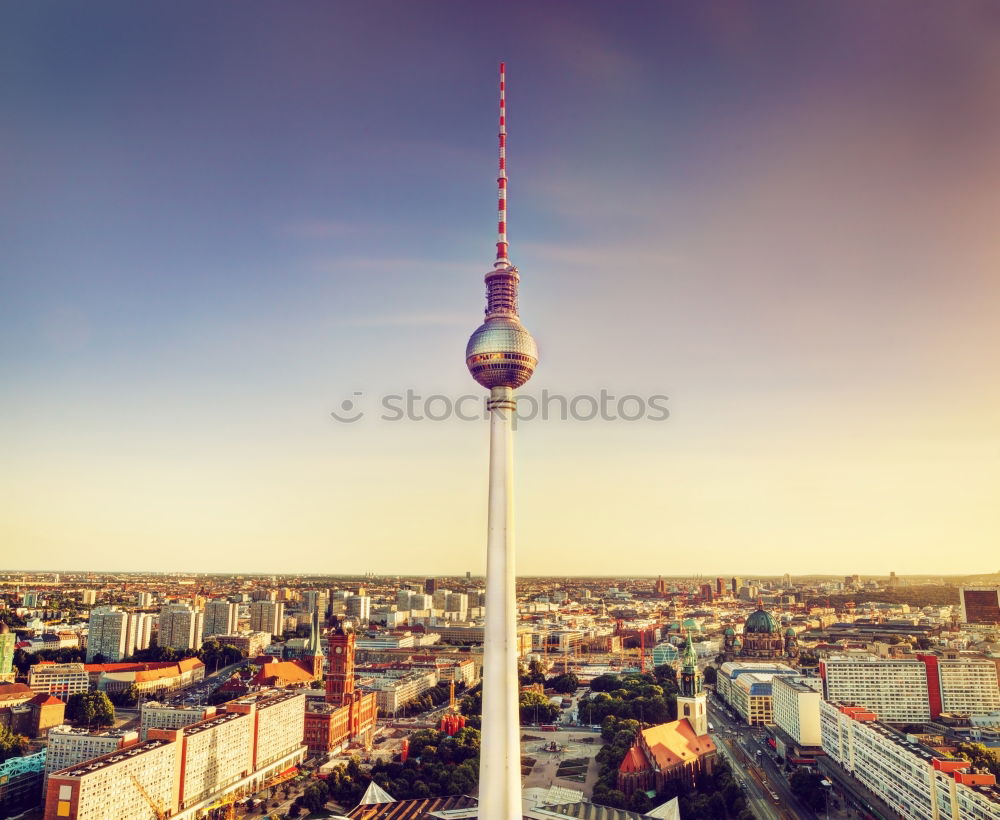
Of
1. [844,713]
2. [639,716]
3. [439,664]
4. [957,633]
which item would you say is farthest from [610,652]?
[844,713]

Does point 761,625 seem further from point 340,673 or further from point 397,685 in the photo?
point 340,673

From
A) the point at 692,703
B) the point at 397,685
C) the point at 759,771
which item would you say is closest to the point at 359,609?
the point at 397,685

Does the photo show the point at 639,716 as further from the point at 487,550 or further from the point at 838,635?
the point at 838,635

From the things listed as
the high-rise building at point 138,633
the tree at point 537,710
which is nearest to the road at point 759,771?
the tree at point 537,710

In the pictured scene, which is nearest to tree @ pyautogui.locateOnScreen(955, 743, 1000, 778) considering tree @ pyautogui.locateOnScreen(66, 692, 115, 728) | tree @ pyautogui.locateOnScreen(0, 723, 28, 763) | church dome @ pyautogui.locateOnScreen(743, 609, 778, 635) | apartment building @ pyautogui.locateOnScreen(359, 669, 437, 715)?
apartment building @ pyautogui.locateOnScreen(359, 669, 437, 715)

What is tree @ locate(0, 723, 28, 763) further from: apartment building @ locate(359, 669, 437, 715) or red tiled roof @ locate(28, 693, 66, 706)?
apartment building @ locate(359, 669, 437, 715)

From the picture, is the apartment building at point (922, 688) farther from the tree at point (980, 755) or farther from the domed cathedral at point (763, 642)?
the domed cathedral at point (763, 642)
